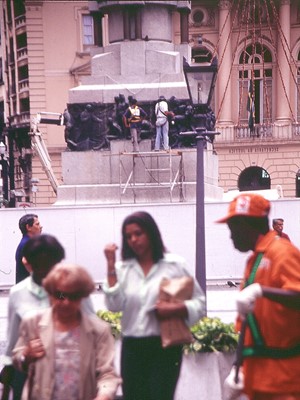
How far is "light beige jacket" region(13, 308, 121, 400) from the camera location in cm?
450

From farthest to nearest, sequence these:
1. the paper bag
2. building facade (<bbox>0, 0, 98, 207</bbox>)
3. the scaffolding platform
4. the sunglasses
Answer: building facade (<bbox>0, 0, 98, 207</bbox>), the scaffolding platform, the paper bag, the sunglasses

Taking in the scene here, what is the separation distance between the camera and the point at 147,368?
520cm

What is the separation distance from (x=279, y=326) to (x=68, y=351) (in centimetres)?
113

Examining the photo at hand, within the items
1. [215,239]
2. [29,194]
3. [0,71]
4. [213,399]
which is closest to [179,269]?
[213,399]

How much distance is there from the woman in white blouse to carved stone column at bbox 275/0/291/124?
42.7m

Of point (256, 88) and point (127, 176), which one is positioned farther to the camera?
point (256, 88)

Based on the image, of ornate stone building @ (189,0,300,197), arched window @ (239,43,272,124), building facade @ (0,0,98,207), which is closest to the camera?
ornate stone building @ (189,0,300,197)

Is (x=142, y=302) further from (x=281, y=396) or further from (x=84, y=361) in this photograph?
(x=281, y=396)

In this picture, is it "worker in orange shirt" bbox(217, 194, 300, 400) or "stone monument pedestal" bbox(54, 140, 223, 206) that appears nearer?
"worker in orange shirt" bbox(217, 194, 300, 400)

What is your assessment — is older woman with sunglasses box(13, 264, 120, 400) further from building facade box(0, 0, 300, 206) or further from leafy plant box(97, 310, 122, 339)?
building facade box(0, 0, 300, 206)

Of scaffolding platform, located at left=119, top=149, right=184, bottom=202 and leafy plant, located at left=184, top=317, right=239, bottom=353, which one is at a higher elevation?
scaffolding platform, located at left=119, top=149, right=184, bottom=202

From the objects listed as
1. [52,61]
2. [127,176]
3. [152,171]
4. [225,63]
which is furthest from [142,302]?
[52,61]

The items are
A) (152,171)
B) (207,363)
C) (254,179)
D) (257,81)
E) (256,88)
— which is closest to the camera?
(207,363)

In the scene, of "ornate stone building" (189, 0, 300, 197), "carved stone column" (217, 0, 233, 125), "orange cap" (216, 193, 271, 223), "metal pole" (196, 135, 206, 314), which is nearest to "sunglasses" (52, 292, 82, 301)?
"orange cap" (216, 193, 271, 223)
